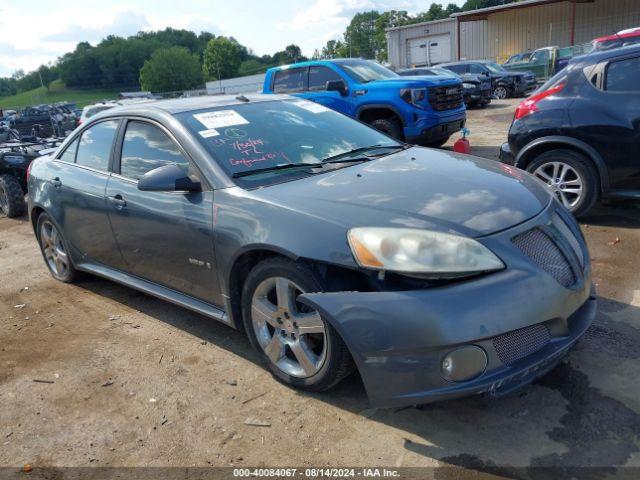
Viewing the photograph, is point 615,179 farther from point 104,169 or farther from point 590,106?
point 104,169

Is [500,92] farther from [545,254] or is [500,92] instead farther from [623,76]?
[545,254]

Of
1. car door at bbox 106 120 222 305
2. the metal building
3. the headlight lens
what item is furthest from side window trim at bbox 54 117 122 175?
the metal building

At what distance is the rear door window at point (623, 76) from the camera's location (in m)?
5.04

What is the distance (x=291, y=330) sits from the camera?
2.98 meters

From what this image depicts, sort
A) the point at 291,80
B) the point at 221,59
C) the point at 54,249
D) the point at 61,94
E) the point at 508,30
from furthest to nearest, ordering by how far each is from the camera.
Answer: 1. the point at 221,59
2. the point at 61,94
3. the point at 508,30
4. the point at 291,80
5. the point at 54,249

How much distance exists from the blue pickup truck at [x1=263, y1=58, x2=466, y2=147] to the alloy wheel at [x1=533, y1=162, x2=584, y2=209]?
Result: 373 centimetres

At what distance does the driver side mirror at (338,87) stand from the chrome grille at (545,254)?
24.8 ft

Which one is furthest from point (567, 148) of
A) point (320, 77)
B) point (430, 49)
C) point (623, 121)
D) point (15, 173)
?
point (430, 49)

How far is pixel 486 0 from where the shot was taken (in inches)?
3450

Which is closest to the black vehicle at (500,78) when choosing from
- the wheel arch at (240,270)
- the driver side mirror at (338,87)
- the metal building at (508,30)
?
the driver side mirror at (338,87)

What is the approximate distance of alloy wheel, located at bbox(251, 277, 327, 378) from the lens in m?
2.86

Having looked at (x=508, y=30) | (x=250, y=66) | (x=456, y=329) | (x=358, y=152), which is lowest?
(x=456, y=329)

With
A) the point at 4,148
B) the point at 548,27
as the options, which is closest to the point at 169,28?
the point at 548,27

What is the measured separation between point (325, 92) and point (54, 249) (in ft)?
20.6
